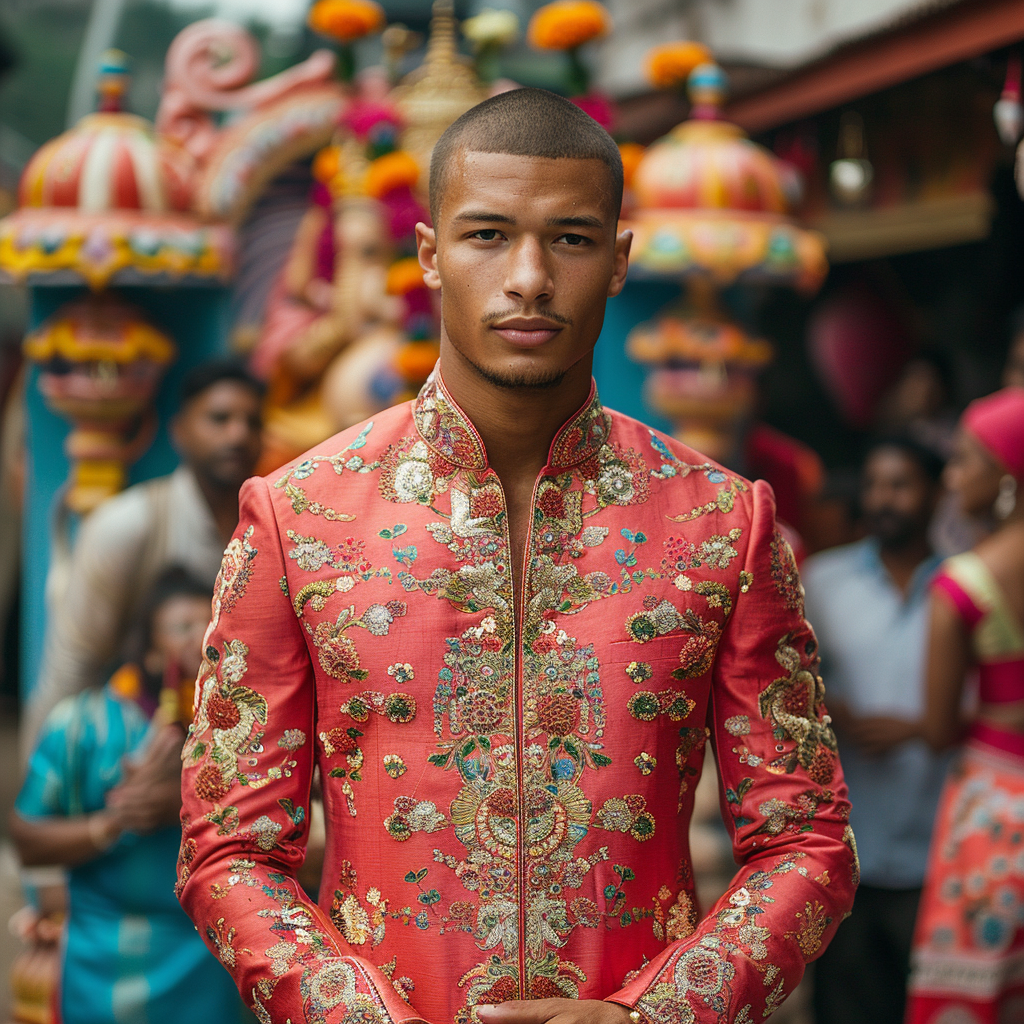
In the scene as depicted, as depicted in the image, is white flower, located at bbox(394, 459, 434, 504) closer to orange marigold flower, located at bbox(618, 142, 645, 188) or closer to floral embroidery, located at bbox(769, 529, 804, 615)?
Answer: floral embroidery, located at bbox(769, 529, 804, 615)

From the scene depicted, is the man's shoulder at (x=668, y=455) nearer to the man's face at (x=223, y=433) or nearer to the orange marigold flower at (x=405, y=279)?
the orange marigold flower at (x=405, y=279)

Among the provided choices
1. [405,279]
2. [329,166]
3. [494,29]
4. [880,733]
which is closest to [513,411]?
[405,279]

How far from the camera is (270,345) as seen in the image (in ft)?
17.2

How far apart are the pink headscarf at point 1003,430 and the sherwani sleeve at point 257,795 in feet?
7.33

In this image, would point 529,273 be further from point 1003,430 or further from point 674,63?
point 674,63

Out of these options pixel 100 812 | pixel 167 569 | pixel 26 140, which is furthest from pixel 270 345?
pixel 26 140

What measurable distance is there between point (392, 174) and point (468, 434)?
229 centimetres

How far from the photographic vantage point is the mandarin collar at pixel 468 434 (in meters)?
1.70

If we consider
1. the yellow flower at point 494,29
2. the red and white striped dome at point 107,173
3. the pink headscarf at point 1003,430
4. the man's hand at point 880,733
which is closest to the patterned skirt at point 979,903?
the man's hand at point 880,733

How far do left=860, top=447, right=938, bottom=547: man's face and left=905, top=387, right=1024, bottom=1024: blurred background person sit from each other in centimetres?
41

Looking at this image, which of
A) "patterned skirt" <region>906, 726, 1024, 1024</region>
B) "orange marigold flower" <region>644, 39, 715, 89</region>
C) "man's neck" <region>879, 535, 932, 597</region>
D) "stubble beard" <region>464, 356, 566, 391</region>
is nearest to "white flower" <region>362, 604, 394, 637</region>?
"stubble beard" <region>464, 356, 566, 391</region>

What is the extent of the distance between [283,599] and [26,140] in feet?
25.9

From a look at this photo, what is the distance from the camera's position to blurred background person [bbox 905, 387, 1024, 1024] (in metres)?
3.24

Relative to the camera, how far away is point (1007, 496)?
3.43m
